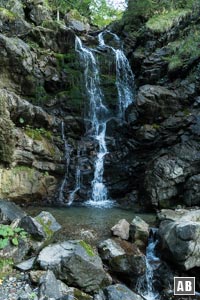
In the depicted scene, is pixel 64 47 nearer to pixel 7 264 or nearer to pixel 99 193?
pixel 99 193

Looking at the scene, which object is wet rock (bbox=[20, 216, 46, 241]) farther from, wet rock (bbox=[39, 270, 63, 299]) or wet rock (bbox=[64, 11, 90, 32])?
wet rock (bbox=[64, 11, 90, 32])

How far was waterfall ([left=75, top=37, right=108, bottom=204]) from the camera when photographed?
43.3ft

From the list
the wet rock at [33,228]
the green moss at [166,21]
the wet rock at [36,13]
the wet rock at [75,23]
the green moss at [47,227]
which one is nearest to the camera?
the wet rock at [33,228]

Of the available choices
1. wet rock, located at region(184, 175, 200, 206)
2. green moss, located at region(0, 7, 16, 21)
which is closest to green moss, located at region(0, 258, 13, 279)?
wet rock, located at region(184, 175, 200, 206)

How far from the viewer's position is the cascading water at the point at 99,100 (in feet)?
43.4

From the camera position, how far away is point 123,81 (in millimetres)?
16594

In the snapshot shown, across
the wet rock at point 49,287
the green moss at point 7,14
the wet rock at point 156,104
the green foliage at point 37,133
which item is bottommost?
the wet rock at point 49,287

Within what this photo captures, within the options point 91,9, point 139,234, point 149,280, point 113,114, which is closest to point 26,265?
point 149,280

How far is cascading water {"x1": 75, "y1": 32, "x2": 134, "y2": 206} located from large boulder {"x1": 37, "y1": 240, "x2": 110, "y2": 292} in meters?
6.08

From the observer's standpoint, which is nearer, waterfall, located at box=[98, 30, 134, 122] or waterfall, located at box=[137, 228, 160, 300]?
waterfall, located at box=[137, 228, 160, 300]

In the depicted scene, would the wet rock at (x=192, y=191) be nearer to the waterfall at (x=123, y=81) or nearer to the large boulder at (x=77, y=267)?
the waterfall at (x=123, y=81)

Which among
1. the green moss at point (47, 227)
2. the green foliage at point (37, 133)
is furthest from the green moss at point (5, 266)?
the green foliage at point (37, 133)

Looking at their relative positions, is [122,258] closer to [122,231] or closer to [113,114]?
[122,231]

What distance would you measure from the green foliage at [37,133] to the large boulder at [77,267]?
7174 millimetres
